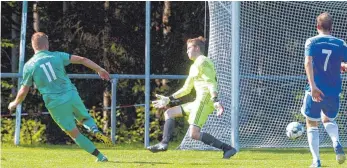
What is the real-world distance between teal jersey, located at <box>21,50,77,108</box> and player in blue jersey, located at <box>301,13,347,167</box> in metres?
2.69

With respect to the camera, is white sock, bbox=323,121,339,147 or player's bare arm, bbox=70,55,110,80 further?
player's bare arm, bbox=70,55,110,80

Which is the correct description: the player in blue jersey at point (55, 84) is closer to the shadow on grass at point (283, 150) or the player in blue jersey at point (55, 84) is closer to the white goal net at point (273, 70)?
the white goal net at point (273, 70)

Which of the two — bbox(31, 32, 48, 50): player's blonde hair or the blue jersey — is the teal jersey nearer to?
bbox(31, 32, 48, 50): player's blonde hair

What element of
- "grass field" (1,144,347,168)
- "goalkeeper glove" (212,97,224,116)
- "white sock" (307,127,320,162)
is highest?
"goalkeeper glove" (212,97,224,116)

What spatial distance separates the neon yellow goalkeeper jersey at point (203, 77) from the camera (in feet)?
35.9

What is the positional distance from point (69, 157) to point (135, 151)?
1.86 meters

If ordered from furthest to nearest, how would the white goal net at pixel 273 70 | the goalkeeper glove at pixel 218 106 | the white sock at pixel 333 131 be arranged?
the white goal net at pixel 273 70 < the goalkeeper glove at pixel 218 106 < the white sock at pixel 333 131

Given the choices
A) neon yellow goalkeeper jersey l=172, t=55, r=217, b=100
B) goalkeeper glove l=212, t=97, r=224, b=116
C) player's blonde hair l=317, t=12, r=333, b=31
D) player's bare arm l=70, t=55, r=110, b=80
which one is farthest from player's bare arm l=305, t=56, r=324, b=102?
player's bare arm l=70, t=55, r=110, b=80

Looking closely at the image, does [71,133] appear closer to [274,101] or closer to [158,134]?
[274,101]

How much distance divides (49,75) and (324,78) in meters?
3.00

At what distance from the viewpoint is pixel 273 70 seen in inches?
574

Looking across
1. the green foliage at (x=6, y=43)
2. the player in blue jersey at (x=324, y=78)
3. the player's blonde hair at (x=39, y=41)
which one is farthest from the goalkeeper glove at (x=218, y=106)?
the green foliage at (x=6, y=43)

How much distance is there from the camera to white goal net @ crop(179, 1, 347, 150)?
14.3m

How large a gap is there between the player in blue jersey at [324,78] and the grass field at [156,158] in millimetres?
463
